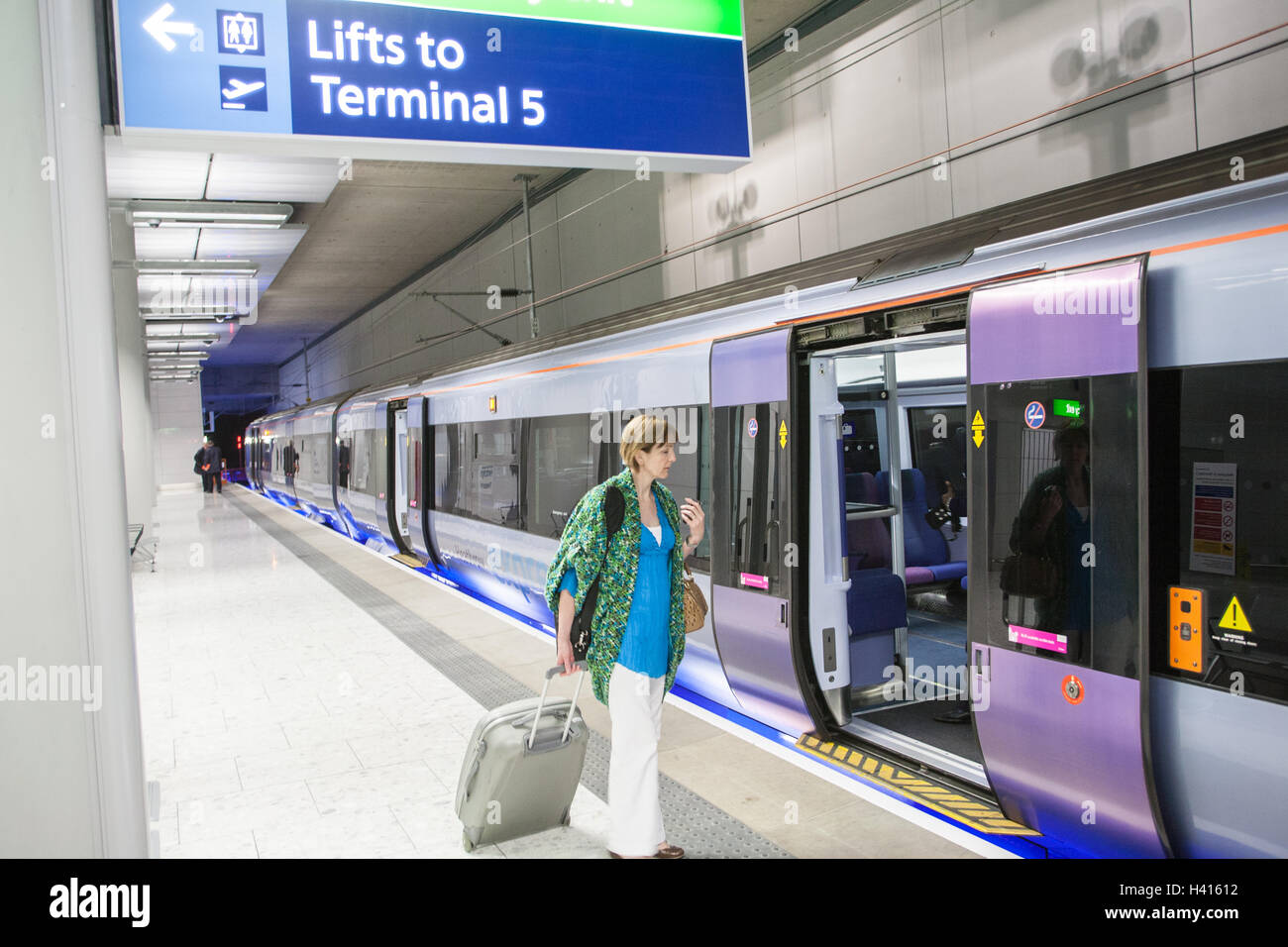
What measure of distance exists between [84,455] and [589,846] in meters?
2.28

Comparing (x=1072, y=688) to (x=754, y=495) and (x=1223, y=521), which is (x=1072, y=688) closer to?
(x=1223, y=521)

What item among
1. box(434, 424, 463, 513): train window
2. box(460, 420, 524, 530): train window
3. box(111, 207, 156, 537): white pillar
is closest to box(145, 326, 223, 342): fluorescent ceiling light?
box(111, 207, 156, 537): white pillar

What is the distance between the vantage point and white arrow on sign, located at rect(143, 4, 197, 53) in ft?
9.17

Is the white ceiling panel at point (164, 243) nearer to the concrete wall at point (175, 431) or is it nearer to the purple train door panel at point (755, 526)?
the purple train door panel at point (755, 526)

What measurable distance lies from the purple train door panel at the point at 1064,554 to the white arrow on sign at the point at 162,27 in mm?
2767

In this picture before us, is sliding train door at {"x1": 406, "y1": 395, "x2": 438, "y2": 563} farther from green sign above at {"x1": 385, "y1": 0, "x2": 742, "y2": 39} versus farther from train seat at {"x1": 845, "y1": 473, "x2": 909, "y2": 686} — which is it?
green sign above at {"x1": 385, "y1": 0, "x2": 742, "y2": 39}

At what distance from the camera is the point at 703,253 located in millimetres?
9664

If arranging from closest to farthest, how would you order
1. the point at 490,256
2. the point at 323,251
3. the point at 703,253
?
the point at 703,253 < the point at 490,256 < the point at 323,251

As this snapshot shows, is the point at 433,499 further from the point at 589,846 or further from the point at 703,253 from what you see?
the point at 589,846

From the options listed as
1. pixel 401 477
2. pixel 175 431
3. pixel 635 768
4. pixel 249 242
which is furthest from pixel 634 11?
pixel 175 431

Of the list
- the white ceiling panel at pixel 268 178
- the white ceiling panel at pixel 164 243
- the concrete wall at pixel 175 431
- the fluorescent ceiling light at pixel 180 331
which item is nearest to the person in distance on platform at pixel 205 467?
the concrete wall at pixel 175 431

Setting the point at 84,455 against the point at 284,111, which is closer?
the point at 84,455

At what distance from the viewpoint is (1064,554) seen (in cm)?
305

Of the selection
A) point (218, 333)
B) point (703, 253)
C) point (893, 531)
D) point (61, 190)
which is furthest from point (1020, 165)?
point (218, 333)
